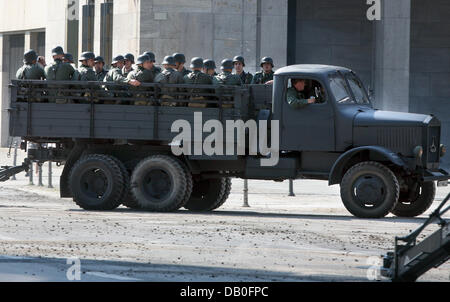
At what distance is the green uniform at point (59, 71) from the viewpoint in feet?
70.1

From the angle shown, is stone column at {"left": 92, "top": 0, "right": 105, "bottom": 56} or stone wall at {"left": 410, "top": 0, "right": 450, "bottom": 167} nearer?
stone column at {"left": 92, "top": 0, "right": 105, "bottom": 56}

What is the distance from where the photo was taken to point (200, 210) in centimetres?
A: 2173

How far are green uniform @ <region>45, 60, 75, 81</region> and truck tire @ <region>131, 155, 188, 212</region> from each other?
2.28 meters

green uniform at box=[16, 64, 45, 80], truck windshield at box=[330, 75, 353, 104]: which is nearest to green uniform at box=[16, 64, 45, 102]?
green uniform at box=[16, 64, 45, 80]

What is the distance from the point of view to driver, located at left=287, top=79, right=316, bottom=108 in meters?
19.9

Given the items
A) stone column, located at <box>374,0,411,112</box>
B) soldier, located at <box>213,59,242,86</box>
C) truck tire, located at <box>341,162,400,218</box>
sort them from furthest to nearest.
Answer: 1. stone column, located at <box>374,0,411,112</box>
2. soldier, located at <box>213,59,242,86</box>
3. truck tire, located at <box>341,162,400,218</box>

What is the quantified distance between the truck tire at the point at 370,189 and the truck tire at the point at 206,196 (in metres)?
3.10

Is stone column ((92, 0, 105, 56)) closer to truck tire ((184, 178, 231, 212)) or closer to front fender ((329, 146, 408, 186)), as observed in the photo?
truck tire ((184, 178, 231, 212))

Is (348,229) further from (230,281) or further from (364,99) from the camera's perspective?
(230,281)

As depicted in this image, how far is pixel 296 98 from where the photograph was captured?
2003cm

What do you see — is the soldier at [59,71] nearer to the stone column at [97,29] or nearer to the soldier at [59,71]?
the soldier at [59,71]

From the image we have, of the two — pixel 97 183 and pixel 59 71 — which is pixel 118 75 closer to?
pixel 59 71
